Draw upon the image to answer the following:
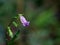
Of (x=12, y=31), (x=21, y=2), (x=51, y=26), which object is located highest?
(x=12, y=31)

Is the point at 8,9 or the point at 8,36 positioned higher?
the point at 8,36

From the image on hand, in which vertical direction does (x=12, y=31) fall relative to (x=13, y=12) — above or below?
above

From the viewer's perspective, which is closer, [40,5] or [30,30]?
[30,30]

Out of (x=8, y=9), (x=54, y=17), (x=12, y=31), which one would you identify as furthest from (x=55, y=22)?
(x=12, y=31)

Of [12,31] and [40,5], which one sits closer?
[12,31]

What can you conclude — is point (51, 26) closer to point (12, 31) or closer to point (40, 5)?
point (40, 5)

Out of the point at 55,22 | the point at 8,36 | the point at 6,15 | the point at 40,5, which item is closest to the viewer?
the point at 8,36

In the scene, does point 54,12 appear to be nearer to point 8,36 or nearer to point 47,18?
point 47,18

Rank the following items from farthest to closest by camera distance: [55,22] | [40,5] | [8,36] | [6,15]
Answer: [40,5], [55,22], [6,15], [8,36]

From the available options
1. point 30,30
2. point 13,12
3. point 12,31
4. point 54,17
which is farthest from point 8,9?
point 12,31
